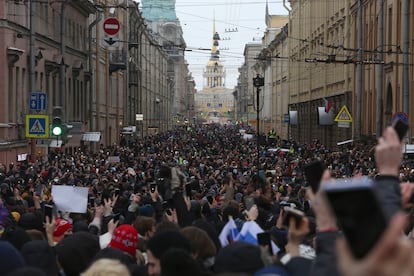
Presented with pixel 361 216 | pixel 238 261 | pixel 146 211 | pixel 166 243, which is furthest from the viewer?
pixel 146 211

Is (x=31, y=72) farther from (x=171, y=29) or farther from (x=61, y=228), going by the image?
(x=171, y=29)

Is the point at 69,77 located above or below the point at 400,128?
above

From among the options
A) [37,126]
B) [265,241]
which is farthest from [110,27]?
[265,241]

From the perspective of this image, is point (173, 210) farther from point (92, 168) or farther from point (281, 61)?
point (281, 61)

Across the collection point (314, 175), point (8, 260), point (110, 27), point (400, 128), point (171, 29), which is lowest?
point (8, 260)

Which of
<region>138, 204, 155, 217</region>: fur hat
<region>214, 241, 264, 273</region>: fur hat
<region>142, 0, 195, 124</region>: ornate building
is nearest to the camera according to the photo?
<region>214, 241, 264, 273</region>: fur hat

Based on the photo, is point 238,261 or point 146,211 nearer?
point 238,261

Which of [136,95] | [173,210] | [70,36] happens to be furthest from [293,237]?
[136,95]

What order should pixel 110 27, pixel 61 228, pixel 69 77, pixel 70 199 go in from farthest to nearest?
pixel 69 77 < pixel 110 27 < pixel 70 199 < pixel 61 228

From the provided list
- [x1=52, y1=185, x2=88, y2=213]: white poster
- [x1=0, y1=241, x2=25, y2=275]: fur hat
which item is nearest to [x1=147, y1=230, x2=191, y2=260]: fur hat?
[x1=0, y1=241, x2=25, y2=275]: fur hat

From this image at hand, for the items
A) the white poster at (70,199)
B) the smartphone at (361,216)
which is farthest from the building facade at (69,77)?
the smartphone at (361,216)

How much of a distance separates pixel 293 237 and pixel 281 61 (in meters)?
81.0

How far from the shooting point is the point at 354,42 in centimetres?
4469

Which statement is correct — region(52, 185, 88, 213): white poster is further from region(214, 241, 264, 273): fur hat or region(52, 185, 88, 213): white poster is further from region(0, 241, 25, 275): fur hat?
region(214, 241, 264, 273): fur hat
